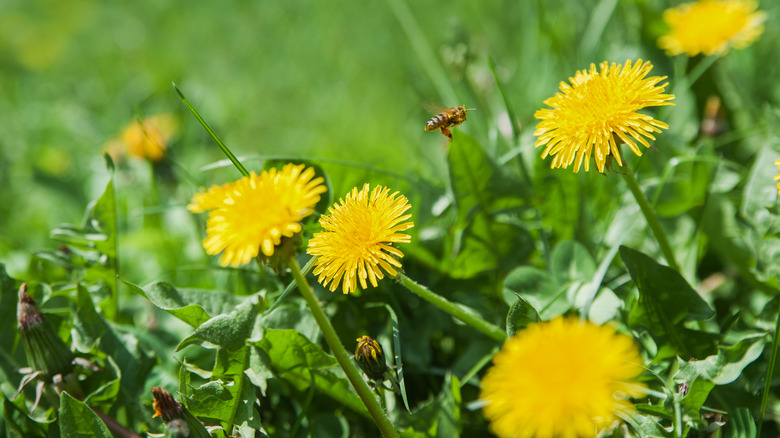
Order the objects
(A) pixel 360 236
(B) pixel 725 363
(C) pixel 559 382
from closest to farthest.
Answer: (C) pixel 559 382
(A) pixel 360 236
(B) pixel 725 363

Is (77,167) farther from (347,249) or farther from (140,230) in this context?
(347,249)

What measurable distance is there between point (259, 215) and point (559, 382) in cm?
59

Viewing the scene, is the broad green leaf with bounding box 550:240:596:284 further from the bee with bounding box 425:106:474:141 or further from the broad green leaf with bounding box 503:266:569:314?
the bee with bounding box 425:106:474:141

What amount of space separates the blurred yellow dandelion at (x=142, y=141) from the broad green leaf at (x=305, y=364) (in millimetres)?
1296

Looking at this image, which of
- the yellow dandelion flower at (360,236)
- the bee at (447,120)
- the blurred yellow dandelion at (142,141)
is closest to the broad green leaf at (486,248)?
the bee at (447,120)

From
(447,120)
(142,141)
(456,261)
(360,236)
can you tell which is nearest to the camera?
(360,236)

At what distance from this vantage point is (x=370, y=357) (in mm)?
1189

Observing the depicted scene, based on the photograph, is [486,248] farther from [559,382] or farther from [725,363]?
[559,382]

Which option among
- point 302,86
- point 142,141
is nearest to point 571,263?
point 142,141

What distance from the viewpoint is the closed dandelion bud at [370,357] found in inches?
46.6

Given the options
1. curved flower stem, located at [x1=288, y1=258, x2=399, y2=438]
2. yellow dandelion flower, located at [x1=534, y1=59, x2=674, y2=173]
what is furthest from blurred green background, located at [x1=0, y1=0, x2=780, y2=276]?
curved flower stem, located at [x1=288, y1=258, x2=399, y2=438]

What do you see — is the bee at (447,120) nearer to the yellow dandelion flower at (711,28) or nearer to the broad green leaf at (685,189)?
the broad green leaf at (685,189)

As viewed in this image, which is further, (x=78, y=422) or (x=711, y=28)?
(x=711, y=28)

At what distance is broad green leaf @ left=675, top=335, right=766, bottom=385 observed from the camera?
1213 millimetres
